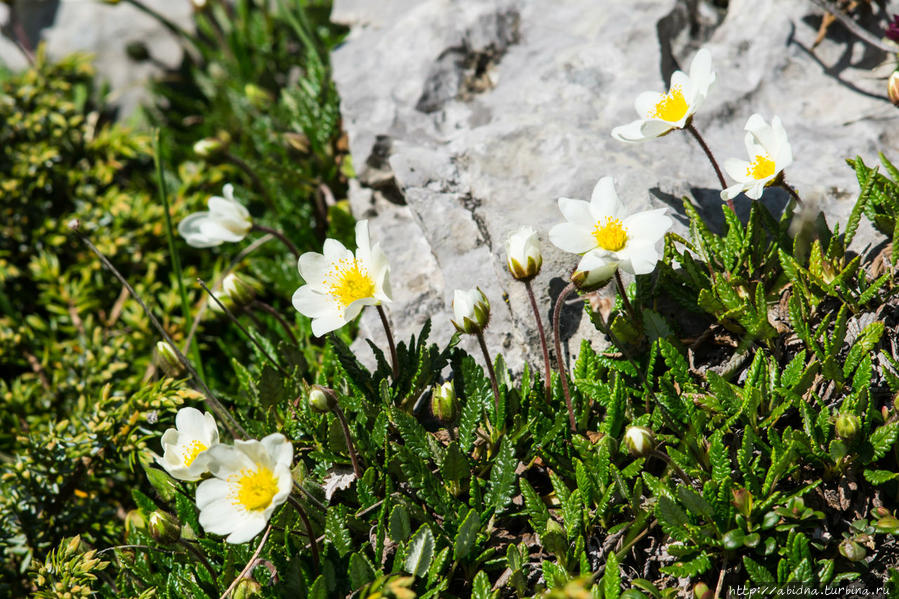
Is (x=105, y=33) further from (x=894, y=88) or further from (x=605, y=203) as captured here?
(x=894, y=88)

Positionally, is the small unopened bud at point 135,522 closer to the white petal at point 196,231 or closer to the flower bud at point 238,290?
the flower bud at point 238,290

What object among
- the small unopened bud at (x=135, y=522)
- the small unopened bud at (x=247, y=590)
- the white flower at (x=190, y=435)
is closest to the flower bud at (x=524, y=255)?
the white flower at (x=190, y=435)

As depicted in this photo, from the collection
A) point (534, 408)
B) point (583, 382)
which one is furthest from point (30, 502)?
point (583, 382)

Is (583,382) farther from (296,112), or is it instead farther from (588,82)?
(296,112)

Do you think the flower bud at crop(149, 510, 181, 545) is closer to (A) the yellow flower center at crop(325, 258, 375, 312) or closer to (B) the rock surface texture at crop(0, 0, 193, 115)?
(A) the yellow flower center at crop(325, 258, 375, 312)

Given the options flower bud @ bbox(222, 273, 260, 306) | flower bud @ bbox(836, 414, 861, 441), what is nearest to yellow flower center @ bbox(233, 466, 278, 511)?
flower bud @ bbox(222, 273, 260, 306)

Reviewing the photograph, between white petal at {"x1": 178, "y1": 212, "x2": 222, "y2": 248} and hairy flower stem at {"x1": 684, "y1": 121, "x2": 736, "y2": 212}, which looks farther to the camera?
white petal at {"x1": 178, "y1": 212, "x2": 222, "y2": 248}
